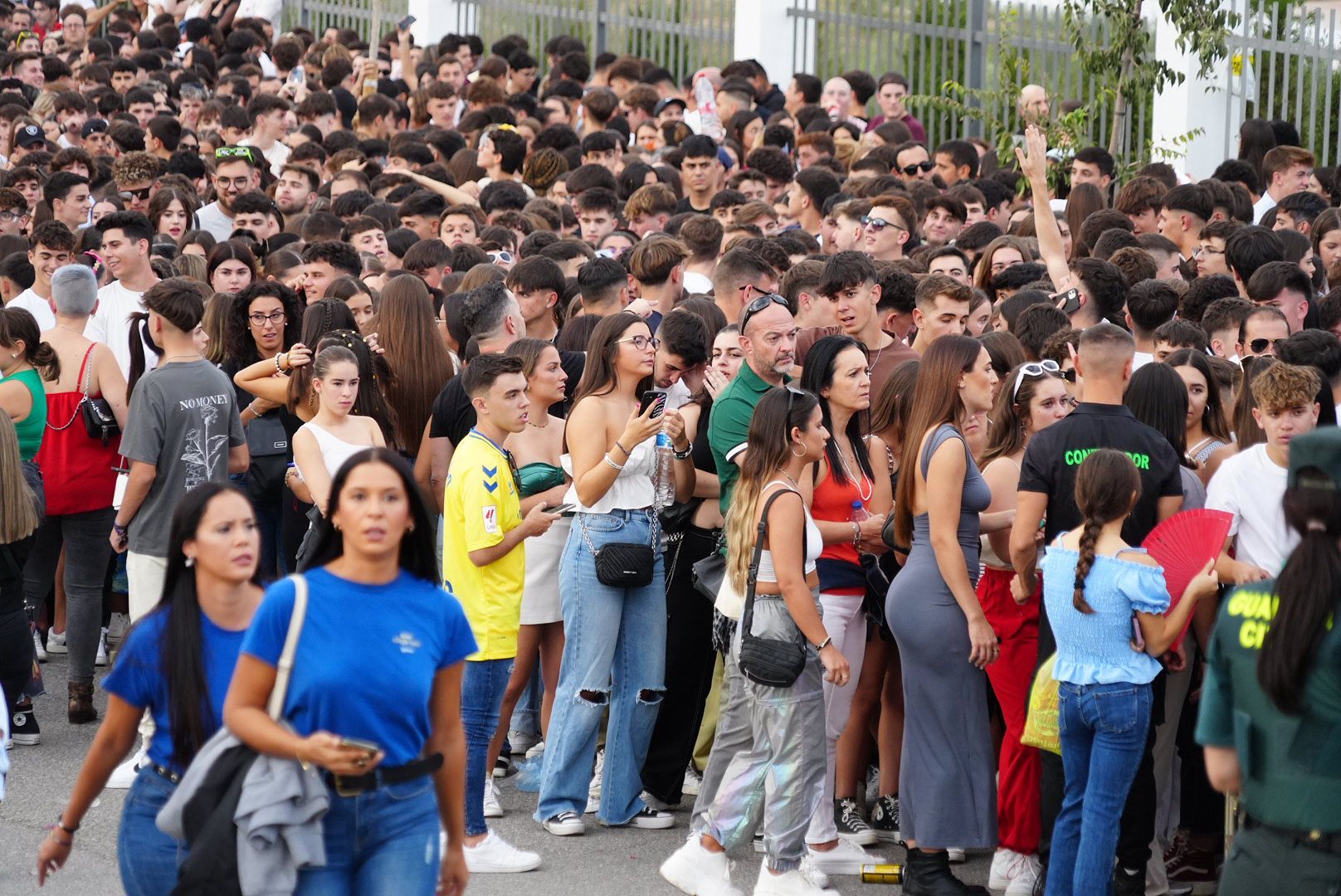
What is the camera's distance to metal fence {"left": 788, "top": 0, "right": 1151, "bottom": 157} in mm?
16719

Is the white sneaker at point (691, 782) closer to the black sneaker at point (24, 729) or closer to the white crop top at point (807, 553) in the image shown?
the white crop top at point (807, 553)

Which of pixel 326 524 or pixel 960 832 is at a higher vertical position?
pixel 326 524

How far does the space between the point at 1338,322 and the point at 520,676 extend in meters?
4.15

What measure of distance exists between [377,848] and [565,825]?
275 centimetres

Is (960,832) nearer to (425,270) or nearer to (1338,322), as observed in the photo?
(1338,322)

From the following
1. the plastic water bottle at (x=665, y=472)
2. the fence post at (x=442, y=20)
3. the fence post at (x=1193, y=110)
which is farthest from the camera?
the fence post at (x=442, y=20)

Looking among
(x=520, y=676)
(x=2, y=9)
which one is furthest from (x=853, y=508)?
(x=2, y=9)

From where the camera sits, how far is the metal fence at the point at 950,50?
16.7m

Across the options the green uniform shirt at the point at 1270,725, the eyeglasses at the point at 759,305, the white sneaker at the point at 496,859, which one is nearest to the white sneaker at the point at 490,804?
the white sneaker at the point at 496,859

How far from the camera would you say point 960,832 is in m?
6.29

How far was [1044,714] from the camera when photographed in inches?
240

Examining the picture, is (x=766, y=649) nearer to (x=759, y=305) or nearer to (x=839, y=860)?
(x=839, y=860)

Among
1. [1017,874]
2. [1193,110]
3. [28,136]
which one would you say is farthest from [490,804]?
[1193,110]

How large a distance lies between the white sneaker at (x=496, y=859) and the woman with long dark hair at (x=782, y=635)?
2.77ft
